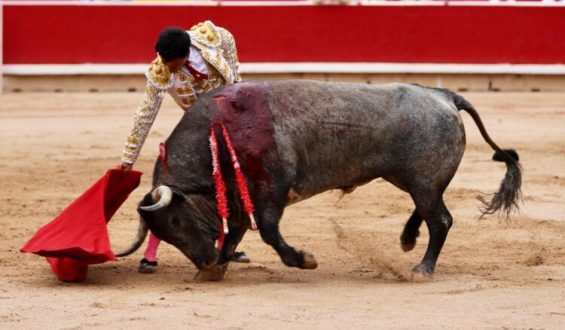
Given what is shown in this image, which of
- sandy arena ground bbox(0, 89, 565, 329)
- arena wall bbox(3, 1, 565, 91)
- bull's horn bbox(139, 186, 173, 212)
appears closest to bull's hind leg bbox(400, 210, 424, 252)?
sandy arena ground bbox(0, 89, 565, 329)

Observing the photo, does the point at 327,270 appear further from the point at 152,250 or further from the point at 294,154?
the point at 152,250

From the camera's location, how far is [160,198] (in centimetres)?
495

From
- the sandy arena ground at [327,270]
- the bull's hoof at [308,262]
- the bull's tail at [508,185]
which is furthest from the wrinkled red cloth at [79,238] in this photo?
the bull's tail at [508,185]

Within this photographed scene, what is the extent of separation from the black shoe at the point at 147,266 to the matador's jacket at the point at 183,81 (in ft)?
1.40

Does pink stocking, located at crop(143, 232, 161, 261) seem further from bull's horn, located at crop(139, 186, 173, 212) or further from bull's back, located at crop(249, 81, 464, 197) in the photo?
bull's back, located at crop(249, 81, 464, 197)

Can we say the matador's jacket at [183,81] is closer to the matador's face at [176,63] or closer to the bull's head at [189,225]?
the matador's face at [176,63]

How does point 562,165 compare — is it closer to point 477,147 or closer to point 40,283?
point 477,147

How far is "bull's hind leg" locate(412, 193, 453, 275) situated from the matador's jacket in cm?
95

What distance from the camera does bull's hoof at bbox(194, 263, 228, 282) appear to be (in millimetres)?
5062

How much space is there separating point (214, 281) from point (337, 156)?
0.70 metres

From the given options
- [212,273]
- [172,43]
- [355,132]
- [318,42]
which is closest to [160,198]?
[212,273]

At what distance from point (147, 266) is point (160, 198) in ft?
1.62

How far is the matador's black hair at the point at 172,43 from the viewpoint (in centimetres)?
501

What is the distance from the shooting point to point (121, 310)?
4453 millimetres
